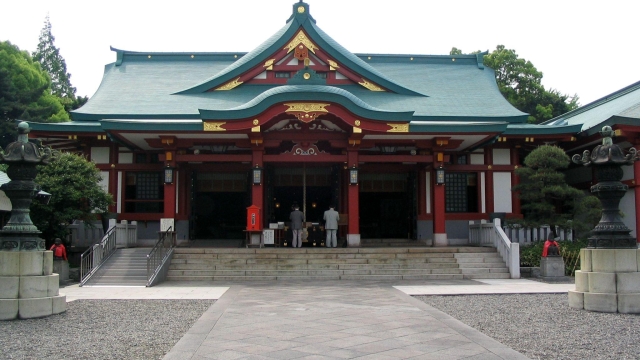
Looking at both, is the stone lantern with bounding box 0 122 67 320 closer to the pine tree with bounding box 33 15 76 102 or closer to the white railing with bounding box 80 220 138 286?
the white railing with bounding box 80 220 138 286

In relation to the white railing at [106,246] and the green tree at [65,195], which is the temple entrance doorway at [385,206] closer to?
the white railing at [106,246]

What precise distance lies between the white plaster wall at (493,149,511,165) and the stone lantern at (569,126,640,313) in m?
10.9

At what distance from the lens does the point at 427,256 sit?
17.2 m

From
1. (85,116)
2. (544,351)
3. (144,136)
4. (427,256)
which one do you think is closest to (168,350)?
(544,351)

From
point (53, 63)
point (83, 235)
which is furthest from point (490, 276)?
point (53, 63)

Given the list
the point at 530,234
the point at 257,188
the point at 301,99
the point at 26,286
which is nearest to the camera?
the point at 26,286

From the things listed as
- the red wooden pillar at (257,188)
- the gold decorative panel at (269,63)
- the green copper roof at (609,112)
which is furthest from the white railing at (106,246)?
the green copper roof at (609,112)

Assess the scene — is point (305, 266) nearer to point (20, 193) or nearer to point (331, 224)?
point (331, 224)

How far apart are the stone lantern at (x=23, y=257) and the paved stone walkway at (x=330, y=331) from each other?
2.72m

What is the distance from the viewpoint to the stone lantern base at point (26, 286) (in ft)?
31.1

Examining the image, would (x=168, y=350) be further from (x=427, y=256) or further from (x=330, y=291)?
(x=427, y=256)

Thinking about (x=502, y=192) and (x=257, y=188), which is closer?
(x=257, y=188)

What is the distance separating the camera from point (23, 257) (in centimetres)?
975

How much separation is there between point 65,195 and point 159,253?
3220 mm
